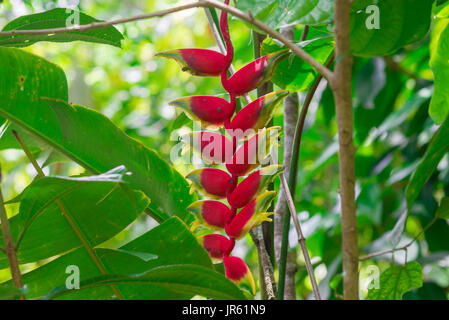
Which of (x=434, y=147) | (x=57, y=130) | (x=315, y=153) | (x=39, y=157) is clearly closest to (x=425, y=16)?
(x=434, y=147)

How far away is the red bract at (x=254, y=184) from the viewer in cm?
49

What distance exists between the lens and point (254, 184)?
1.62ft

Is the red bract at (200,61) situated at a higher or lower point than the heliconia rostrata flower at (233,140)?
higher

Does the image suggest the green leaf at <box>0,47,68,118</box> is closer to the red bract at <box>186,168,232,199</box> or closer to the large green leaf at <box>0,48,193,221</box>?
the large green leaf at <box>0,48,193,221</box>

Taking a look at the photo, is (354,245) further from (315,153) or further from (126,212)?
(315,153)

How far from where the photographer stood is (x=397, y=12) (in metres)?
0.57

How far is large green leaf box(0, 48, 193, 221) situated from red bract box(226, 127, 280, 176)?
0.49 ft

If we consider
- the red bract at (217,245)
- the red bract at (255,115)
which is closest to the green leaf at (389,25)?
the red bract at (255,115)

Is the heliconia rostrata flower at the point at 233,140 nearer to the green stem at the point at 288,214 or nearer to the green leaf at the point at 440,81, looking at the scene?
the green stem at the point at 288,214

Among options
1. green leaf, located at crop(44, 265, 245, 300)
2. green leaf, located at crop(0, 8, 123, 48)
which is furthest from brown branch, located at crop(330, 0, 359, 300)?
green leaf, located at crop(0, 8, 123, 48)

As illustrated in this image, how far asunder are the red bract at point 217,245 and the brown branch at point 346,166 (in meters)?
0.18

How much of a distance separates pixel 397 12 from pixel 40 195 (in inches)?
16.5

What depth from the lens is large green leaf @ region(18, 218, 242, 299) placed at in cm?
55
